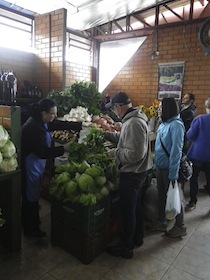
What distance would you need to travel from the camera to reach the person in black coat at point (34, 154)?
93.5 inches

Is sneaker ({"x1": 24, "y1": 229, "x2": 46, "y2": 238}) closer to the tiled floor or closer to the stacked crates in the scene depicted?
the tiled floor

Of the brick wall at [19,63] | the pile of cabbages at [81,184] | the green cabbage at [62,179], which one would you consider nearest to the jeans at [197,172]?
the pile of cabbages at [81,184]

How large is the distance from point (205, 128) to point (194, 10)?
2854 mm

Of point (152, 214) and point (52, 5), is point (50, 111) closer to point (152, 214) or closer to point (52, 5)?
point (152, 214)

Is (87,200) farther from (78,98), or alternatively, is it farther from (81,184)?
(78,98)

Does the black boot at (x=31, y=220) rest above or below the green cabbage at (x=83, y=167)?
below

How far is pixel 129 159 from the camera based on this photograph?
2064 millimetres

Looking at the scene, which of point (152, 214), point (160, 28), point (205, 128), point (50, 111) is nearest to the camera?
A: point (50, 111)

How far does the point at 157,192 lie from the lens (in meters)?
2.91

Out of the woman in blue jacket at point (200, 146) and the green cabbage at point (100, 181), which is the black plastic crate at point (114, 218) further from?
the woman in blue jacket at point (200, 146)

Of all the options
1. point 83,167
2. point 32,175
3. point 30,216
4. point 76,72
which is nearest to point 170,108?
point 83,167

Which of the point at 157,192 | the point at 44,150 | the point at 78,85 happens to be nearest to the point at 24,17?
the point at 78,85

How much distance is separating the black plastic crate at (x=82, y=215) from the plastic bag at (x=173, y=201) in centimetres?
67

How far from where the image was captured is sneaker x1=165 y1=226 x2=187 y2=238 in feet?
8.86
